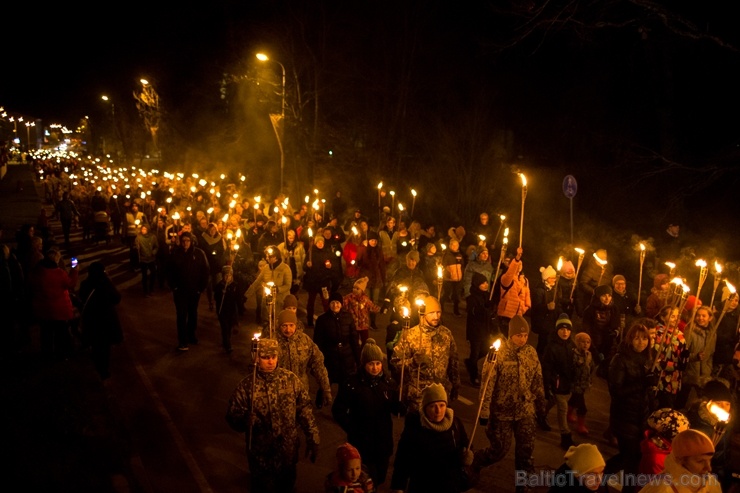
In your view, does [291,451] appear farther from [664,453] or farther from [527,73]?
[527,73]

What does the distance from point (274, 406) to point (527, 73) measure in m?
20.5

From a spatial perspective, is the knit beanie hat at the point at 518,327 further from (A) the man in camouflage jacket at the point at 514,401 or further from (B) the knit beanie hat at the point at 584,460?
(B) the knit beanie hat at the point at 584,460

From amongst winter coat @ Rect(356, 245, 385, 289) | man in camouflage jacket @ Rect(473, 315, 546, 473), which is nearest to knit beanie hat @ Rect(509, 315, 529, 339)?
man in camouflage jacket @ Rect(473, 315, 546, 473)

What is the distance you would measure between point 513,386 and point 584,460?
2.03 metres

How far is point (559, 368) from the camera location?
7094 millimetres

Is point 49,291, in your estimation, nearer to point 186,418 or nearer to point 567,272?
point 186,418

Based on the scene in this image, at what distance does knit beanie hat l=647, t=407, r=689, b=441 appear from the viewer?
4.85 m

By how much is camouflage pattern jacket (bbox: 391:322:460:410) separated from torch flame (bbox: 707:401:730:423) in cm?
243

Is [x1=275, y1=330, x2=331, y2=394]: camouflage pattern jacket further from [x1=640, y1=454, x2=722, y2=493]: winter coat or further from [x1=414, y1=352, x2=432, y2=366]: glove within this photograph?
[x1=640, y1=454, x2=722, y2=493]: winter coat

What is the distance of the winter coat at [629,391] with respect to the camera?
6.22m

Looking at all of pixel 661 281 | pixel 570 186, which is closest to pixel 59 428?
pixel 661 281

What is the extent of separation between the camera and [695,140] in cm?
1772

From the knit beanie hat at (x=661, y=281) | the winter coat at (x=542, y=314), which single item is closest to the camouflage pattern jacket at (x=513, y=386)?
the winter coat at (x=542, y=314)

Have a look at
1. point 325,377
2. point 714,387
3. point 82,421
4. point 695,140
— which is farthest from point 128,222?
point 695,140
